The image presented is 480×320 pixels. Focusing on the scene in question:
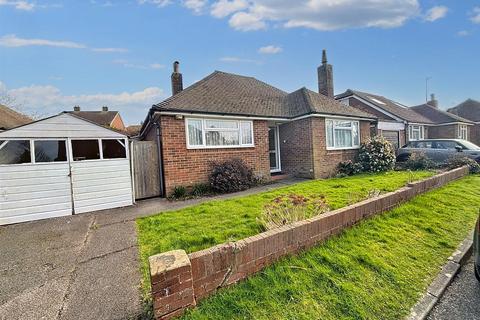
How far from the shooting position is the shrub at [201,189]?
8577 mm

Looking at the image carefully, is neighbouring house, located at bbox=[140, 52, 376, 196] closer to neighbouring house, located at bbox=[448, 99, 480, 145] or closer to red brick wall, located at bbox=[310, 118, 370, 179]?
red brick wall, located at bbox=[310, 118, 370, 179]

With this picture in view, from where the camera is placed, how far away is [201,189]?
28.8 feet

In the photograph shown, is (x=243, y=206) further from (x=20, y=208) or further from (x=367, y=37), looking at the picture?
(x=367, y=37)

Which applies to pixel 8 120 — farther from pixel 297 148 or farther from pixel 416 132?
pixel 416 132

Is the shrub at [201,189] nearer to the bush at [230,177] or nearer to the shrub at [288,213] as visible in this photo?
the bush at [230,177]

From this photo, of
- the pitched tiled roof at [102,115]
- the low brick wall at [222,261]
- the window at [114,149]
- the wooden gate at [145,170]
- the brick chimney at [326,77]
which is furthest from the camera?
the pitched tiled roof at [102,115]

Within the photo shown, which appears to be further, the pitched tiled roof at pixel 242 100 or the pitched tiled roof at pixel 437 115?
the pitched tiled roof at pixel 437 115

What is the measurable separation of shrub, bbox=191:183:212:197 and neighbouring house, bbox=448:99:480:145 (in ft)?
104

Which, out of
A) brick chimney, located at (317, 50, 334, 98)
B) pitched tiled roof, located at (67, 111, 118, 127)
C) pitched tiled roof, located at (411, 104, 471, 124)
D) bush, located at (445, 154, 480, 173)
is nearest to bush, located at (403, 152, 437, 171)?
bush, located at (445, 154, 480, 173)

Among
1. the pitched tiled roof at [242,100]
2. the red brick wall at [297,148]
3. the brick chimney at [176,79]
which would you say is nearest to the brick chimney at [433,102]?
the pitched tiled roof at [242,100]

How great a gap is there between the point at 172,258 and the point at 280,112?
1040 centimetres

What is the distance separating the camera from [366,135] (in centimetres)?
1355

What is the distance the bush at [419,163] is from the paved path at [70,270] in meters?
14.2

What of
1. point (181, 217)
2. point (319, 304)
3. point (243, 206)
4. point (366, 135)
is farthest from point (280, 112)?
point (319, 304)
